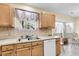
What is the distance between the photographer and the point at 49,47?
187 inches

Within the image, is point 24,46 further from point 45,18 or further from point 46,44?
point 45,18

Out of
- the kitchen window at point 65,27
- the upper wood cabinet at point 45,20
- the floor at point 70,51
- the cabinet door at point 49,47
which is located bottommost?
the floor at point 70,51

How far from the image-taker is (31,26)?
5109 millimetres

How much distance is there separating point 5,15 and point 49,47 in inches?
76.1

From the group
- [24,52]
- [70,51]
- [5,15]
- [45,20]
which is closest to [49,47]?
[45,20]

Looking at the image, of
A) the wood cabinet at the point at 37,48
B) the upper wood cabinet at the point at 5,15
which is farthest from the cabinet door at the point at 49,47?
the upper wood cabinet at the point at 5,15

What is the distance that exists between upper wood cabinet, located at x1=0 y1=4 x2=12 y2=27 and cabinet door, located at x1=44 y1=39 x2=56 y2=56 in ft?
4.81

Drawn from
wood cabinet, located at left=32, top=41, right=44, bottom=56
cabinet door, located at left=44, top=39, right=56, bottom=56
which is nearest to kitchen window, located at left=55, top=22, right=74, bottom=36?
cabinet door, located at left=44, top=39, right=56, bottom=56

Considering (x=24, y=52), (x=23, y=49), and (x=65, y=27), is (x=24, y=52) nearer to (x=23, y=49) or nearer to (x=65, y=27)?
(x=23, y=49)

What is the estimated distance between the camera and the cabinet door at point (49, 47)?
4571 millimetres

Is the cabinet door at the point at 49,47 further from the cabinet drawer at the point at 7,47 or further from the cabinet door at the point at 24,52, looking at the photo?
the cabinet drawer at the point at 7,47

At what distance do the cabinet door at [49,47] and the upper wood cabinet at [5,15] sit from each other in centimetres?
147

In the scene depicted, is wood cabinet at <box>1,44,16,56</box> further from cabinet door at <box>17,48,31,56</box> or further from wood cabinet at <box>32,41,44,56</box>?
wood cabinet at <box>32,41,44,56</box>

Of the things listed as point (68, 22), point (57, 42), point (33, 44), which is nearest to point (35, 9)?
point (57, 42)
